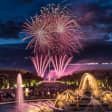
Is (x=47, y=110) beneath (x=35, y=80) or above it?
beneath

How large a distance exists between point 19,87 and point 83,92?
21.7 metres

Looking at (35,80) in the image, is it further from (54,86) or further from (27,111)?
(27,111)

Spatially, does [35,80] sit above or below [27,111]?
above

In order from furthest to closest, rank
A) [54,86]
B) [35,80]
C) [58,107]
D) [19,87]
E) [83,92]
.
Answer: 1. [35,80]
2. [54,86]
3. [19,87]
4. [83,92]
5. [58,107]

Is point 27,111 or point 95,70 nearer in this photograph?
point 27,111

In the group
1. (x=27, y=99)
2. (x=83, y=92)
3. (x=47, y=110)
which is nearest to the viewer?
(x=47, y=110)

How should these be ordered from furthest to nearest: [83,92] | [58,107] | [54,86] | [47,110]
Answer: [54,86], [83,92], [58,107], [47,110]

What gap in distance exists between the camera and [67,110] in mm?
35406

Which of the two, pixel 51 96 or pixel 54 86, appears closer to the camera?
pixel 51 96

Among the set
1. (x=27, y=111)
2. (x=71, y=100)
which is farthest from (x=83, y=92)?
(x=27, y=111)

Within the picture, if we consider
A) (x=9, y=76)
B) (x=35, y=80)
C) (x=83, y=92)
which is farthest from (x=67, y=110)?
(x=35, y=80)

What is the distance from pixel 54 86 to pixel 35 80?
51.2 m

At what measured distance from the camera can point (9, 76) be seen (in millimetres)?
111875

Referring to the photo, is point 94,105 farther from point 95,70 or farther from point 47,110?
point 95,70
